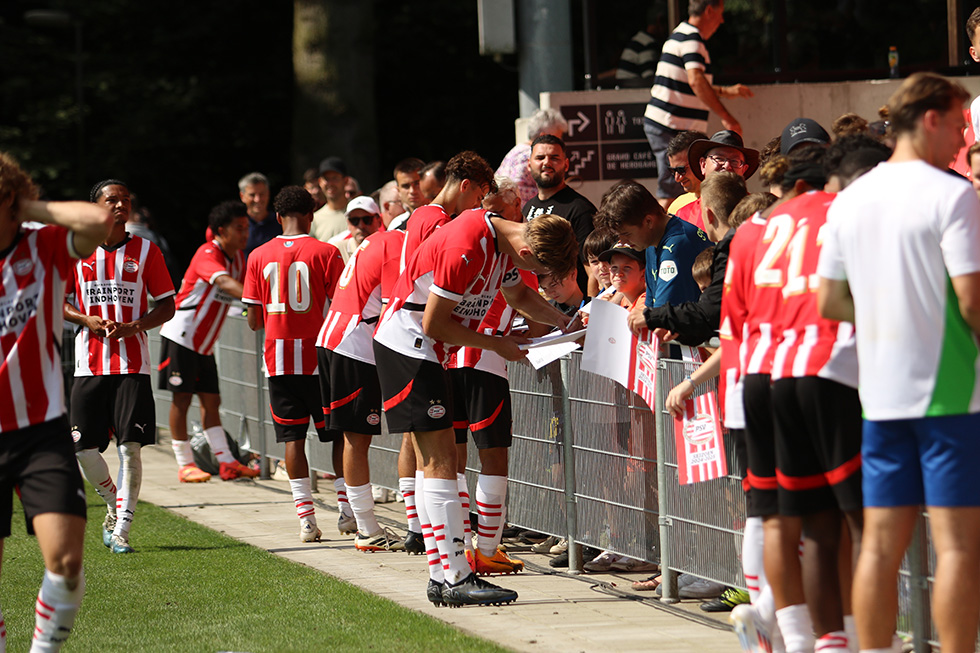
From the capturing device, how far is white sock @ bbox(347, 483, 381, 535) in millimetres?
8859

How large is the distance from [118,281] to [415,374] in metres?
3.03

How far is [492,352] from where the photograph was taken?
795 cm

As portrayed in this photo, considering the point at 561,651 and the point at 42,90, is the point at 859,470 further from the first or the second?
the point at 42,90

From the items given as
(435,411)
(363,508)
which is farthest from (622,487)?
(363,508)

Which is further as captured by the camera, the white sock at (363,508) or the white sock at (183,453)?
the white sock at (183,453)

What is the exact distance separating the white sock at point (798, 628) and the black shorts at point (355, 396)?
416 centimetres

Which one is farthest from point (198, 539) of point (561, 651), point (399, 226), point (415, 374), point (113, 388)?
point (561, 651)

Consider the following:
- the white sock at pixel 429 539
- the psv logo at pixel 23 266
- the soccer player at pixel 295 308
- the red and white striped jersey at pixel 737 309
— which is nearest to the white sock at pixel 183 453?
the soccer player at pixel 295 308

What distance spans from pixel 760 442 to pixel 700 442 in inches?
45.3

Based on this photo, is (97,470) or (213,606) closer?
(213,606)

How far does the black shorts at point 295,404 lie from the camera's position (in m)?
9.83

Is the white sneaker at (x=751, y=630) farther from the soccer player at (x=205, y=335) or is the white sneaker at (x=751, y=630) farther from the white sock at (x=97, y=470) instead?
the soccer player at (x=205, y=335)

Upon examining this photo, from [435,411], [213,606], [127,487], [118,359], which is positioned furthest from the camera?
[118,359]

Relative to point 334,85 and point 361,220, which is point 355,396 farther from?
point 334,85
